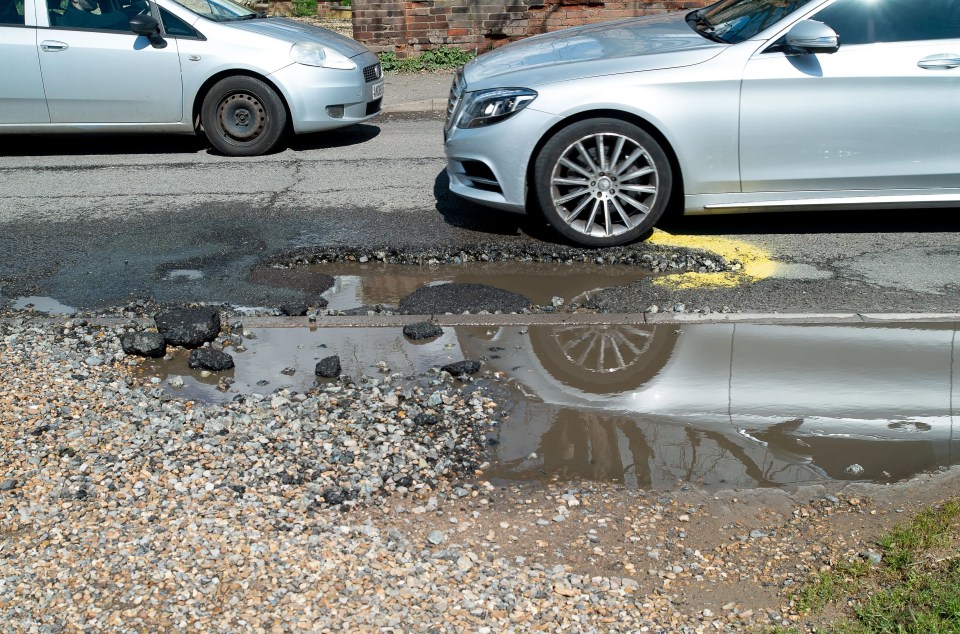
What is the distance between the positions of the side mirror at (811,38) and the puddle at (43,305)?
15.9 ft

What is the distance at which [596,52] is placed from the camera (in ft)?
22.7

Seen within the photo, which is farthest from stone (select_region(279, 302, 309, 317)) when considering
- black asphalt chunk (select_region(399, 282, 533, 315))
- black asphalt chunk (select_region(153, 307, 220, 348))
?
black asphalt chunk (select_region(399, 282, 533, 315))

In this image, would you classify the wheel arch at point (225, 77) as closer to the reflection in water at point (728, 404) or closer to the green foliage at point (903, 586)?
the reflection in water at point (728, 404)

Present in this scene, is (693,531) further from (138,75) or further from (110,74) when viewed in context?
(110,74)

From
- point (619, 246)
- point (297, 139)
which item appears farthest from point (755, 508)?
point (297, 139)

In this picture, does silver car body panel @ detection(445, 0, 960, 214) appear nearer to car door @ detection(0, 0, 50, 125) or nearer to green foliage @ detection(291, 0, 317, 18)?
car door @ detection(0, 0, 50, 125)

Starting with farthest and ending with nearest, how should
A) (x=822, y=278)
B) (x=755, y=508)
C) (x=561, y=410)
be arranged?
(x=822, y=278) < (x=561, y=410) < (x=755, y=508)

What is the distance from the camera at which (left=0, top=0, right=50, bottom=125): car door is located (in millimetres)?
9523

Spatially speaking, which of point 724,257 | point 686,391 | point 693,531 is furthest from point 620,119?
point 693,531

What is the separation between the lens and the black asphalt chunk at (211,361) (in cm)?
526

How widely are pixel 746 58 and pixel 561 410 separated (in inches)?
121

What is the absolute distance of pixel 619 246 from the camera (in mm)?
6891

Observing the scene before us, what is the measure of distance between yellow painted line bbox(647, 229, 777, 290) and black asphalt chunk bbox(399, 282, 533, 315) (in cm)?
97

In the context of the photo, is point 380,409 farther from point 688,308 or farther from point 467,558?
point 688,308
